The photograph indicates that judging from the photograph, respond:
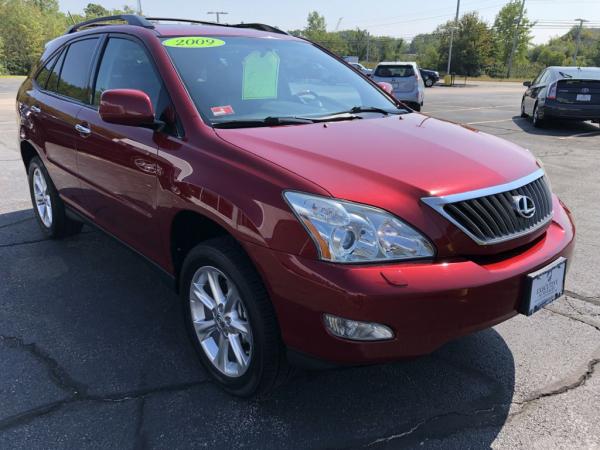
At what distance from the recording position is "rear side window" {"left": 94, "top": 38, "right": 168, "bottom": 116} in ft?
9.69

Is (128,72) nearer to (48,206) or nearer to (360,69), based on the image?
(48,206)

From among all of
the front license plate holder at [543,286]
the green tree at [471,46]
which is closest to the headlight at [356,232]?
the front license plate holder at [543,286]

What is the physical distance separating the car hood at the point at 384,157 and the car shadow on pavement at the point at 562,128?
1010cm

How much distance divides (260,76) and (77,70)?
1.66m

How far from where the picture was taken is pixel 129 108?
2.70m

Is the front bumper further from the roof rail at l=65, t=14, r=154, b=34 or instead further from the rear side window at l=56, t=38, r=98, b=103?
the rear side window at l=56, t=38, r=98, b=103

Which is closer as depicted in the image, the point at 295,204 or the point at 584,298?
the point at 295,204

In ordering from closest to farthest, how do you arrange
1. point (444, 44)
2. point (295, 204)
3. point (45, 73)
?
point (295, 204)
point (45, 73)
point (444, 44)

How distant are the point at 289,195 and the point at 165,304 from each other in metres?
1.81

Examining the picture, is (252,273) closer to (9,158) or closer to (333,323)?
(333,323)

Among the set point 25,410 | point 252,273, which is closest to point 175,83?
point 252,273

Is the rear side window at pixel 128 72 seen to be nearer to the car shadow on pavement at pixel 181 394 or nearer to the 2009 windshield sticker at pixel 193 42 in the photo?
the 2009 windshield sticker at pixel 193 42

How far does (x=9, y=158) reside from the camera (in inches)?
341

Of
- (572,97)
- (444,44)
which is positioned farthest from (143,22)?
(444,44)
